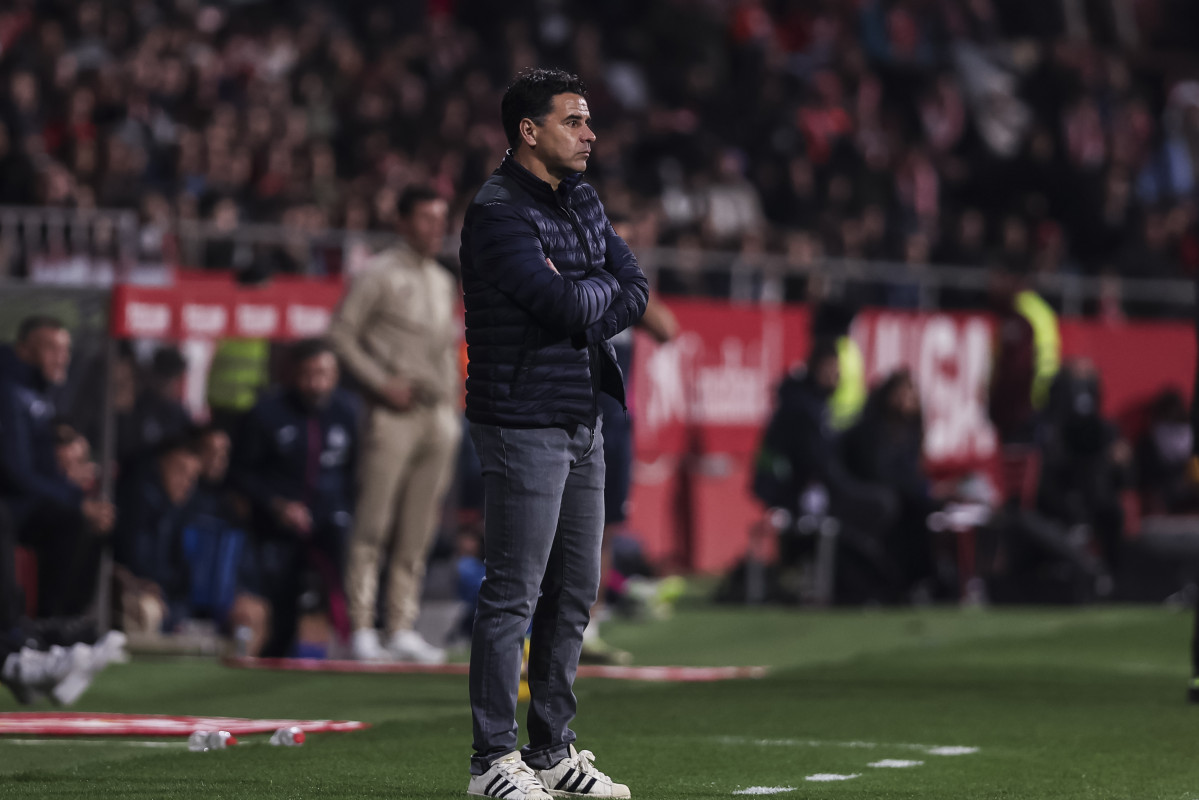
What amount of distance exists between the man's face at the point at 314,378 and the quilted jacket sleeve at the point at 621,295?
581cm

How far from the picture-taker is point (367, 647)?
11672mm

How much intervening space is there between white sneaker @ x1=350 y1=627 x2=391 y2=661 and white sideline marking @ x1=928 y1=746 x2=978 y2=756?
172 inches

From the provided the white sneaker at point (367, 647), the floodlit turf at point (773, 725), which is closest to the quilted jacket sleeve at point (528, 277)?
the floodlit turf at point (773, 725)

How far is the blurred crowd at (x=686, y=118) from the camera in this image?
17.9 metres

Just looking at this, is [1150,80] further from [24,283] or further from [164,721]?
[164,721]

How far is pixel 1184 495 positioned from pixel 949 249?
464 centimetres

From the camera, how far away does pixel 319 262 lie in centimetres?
1725

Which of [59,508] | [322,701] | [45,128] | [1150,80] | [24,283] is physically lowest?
[322,701]

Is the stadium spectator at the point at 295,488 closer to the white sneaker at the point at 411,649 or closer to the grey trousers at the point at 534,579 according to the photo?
the white sneaker at the point at 411,649

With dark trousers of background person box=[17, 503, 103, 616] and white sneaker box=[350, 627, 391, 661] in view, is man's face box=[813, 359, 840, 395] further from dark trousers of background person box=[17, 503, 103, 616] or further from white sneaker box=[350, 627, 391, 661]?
dark trousers of background person box=[17, 503, 103, 616]

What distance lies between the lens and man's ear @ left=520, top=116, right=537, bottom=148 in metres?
6.36

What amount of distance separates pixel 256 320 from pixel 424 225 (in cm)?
430

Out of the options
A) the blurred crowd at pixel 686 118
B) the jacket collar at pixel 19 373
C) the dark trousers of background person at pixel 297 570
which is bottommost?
the dark trousers of background person at pixel 297 570

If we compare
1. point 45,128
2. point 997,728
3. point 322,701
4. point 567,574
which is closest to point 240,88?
point 45,128
